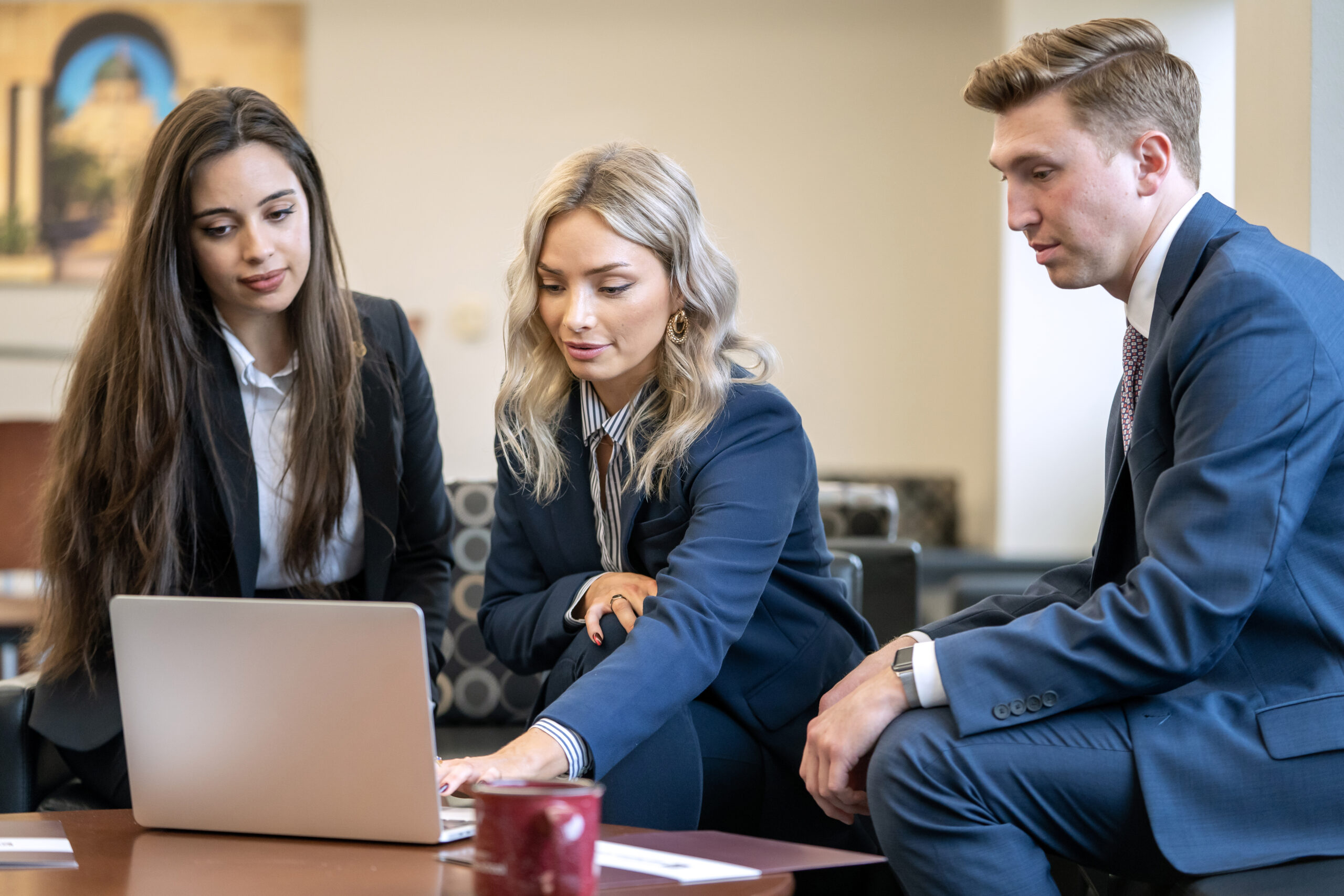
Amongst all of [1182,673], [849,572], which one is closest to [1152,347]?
[1182,673]

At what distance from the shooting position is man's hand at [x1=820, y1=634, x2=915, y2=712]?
5.15ft

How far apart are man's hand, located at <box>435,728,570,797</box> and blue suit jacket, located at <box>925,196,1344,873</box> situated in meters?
0.43

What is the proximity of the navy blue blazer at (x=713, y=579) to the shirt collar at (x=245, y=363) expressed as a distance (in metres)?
0.43

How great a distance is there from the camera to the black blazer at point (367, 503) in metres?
1.80

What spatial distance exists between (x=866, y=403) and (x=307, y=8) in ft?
10.2

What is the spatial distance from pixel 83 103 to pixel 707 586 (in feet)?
16.2

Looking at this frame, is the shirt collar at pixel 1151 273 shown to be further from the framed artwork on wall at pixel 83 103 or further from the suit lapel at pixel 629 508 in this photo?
the framed artwork on wall at pixel 83 103

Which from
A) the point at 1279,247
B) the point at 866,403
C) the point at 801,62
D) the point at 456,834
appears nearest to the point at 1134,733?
the point at 1279,247

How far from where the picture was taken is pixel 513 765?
4.03ft

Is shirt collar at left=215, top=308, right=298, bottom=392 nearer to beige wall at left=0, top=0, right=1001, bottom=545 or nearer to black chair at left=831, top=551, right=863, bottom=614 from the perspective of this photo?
black chair at left=831, top=551, right=863, bottom=614

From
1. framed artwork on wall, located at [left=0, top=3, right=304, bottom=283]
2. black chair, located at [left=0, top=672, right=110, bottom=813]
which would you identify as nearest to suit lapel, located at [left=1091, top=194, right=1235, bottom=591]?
black chair, located at [left=0, top=672, right=110, bottom=813]

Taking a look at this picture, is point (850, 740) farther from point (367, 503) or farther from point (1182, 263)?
point (367, 503)

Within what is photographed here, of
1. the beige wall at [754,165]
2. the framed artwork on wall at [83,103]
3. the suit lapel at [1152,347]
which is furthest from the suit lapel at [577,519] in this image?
the framed artwork on wall at [83,103]

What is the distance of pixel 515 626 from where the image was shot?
1.79 metres
